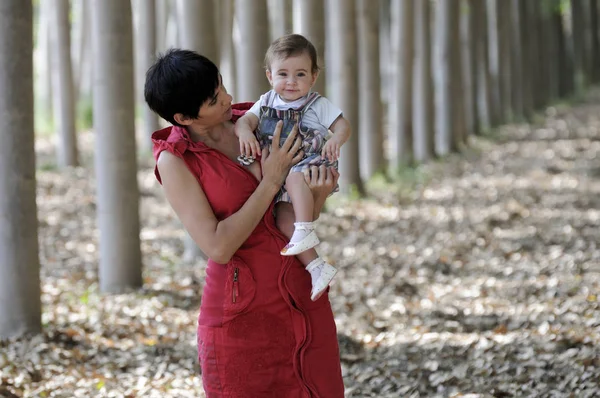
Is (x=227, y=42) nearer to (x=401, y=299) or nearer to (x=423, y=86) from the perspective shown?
(x=423, y=86)

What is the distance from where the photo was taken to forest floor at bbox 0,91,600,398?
5969 mm

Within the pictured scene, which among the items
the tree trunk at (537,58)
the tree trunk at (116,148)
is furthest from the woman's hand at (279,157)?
the tree trunk at (537,58)

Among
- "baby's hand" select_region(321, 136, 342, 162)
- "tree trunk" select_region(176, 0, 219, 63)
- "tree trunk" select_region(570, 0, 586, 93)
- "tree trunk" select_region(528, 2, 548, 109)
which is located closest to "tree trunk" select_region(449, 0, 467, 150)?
"tree trunk" select_region(528, 2, 548, 109)

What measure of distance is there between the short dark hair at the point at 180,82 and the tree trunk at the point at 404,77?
13.3 meters

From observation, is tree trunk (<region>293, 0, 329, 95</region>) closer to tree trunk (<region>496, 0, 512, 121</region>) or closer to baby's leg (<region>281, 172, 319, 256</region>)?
baby's leg (<region>281, 172, 319, 256</region>)

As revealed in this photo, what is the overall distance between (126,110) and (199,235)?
17.1 feet

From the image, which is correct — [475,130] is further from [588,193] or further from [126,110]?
[126,110]

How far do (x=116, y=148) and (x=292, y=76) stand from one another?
5.15 meters

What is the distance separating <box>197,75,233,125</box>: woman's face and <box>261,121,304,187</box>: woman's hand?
219mm

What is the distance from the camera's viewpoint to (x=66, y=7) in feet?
47.1

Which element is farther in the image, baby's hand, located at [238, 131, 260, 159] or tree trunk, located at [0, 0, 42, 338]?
tree trunk, located at [0, 0, 42, 338]

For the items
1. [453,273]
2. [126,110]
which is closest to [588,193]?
[453,273]

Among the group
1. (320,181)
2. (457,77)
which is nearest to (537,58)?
(457,77)

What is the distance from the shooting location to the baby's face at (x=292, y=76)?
341 cm
